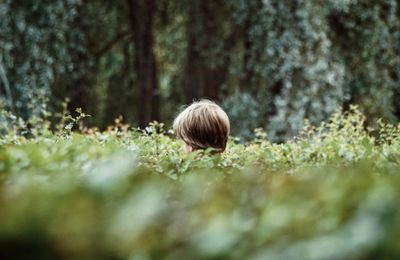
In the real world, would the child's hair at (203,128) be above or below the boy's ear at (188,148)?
above

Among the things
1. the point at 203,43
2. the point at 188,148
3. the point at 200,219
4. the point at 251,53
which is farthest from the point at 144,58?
the point at 200,219

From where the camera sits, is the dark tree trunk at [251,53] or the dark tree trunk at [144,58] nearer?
the dark tree trunk at [251,53]

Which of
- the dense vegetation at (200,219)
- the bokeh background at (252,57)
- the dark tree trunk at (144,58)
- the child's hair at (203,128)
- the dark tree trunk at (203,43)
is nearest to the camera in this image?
the dense vegetation at (200,219)

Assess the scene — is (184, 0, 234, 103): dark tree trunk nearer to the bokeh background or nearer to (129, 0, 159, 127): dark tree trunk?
the bokeh background

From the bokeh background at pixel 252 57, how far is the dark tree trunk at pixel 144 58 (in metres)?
A: 0.02

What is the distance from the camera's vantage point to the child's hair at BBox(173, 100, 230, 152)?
12.9 feet

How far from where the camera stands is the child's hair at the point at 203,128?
3.95 m

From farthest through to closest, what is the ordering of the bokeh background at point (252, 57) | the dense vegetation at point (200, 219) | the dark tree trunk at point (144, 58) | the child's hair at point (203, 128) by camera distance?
1. the dark tree trunk at point (144, 58)
2. the bokeh background at point (252, 57)
3. the child's hair at point (203, 128)
4. the dense vegetation at point (200, 219)

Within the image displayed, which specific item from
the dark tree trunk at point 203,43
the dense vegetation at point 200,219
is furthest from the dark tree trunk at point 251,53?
the dense vegetation at point 200,219

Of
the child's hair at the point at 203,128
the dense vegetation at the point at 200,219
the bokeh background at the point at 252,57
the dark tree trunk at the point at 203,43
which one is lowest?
the dense vegetation at the point at 200,219

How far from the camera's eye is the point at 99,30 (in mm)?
11977

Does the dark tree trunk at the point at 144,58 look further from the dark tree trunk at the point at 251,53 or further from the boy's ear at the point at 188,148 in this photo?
the boy's ear at the point at 188,148

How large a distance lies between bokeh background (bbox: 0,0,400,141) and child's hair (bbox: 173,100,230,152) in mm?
4028

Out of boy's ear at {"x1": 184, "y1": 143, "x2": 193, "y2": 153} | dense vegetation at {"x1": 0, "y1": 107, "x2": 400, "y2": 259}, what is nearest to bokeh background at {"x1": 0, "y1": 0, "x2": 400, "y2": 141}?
boy's ear at {"x1": 184, "y1": 143, "x2": 193, "y2": 153}
